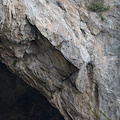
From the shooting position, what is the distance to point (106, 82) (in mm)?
5957

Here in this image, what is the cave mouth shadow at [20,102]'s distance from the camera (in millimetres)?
9281

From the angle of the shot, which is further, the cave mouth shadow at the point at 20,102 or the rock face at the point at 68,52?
the cave mouth shadow at the point at 20,102

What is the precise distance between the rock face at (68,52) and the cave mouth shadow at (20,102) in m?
2.92

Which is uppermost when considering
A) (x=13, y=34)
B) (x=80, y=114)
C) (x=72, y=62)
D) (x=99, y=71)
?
(x=13, y=34)

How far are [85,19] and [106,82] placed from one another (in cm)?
248

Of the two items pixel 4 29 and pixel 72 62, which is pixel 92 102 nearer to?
pixel 72 62

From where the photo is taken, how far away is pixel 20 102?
978cm

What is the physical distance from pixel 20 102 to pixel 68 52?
562 cm

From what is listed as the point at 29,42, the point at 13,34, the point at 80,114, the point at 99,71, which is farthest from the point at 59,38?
the point at 80,114

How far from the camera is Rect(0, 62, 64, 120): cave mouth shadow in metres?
9.28

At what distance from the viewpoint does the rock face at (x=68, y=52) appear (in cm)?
525

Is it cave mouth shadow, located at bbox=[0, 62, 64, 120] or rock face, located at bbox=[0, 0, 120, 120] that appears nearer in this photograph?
rock face, located at bbox=[0, 0, 120, 120]

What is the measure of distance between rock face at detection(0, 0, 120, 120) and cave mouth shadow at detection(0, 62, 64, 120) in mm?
2924

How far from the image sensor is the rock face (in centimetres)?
525
